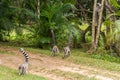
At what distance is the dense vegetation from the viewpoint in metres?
16.0

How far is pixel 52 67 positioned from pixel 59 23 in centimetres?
471

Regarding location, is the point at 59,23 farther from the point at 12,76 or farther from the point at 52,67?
the point at 12,76

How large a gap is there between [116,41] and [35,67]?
15.2 feet

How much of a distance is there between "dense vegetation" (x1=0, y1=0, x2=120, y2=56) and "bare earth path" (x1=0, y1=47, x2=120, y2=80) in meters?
2.69

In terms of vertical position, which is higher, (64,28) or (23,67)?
(64,28)

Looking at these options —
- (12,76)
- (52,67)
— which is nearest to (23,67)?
(12,76)

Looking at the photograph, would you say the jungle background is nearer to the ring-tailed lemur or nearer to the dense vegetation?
the dense vegetation

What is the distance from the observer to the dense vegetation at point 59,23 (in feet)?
52.6

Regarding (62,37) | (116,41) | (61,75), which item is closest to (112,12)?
(116,41)

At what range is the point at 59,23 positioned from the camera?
16688 mm

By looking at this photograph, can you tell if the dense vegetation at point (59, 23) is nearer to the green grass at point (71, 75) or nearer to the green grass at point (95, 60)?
the green grass at point (95, 60)

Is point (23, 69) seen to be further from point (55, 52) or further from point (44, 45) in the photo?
point (44, 45)

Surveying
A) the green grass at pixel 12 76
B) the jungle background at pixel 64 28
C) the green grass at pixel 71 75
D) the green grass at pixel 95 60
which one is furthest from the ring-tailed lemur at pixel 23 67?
the green grass at pixel 95 60

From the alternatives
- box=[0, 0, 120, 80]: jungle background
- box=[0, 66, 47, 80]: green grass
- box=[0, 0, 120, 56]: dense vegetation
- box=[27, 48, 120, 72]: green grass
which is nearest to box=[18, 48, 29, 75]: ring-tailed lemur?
box=[0, 66, 47, 80]: green grass
